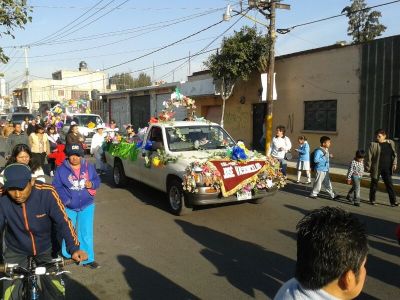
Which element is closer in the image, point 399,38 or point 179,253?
point 179,253

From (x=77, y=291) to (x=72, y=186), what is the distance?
3.97 feet

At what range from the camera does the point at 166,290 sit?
187 inches

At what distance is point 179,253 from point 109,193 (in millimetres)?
5097

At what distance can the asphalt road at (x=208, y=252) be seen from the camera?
4.79 metres

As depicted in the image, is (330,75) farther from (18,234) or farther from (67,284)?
(18,234)

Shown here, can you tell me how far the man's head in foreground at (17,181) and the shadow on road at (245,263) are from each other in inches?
105

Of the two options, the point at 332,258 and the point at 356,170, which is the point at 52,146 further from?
the point at 332,258

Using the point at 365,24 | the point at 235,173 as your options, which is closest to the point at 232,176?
the point at 235,173

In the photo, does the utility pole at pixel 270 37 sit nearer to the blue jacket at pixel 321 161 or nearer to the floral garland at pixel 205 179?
the blue jacket at pixel 321 161

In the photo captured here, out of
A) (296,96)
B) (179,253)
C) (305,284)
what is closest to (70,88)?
(296,96)

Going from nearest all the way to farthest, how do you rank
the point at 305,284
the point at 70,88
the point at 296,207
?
1. the point at 305,284
2. the point at 296,207
3. the point at 70,88

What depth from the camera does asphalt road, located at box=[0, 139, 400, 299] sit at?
15.7 ft

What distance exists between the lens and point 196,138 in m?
9.06

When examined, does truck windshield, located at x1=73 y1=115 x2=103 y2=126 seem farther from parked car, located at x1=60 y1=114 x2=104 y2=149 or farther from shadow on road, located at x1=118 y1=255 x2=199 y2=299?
shadow on road, located at x1=118 y1=255 x2=199 y2=299
